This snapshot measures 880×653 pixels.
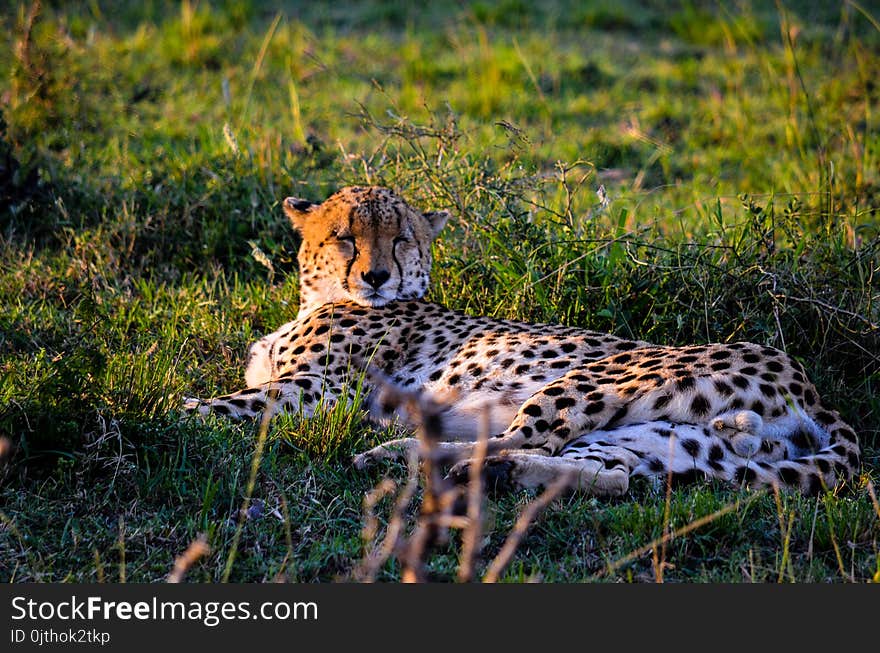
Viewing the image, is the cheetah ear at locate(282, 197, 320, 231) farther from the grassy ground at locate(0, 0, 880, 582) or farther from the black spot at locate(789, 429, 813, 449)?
the black spot at locate(789, 429, 813, 449)

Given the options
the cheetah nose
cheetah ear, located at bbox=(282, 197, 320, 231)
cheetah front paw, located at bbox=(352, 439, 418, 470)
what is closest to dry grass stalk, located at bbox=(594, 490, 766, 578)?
cheetah front paw, located at bbox=(352, 439, 418, 470)

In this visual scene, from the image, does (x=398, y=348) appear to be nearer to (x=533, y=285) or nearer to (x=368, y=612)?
(x=533, y=285)

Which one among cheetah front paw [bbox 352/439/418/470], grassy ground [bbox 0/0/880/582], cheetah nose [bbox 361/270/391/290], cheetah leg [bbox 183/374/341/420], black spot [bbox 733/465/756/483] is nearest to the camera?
grassy ground [bbox 0/0/880/582]

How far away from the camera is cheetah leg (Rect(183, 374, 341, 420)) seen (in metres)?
3.93

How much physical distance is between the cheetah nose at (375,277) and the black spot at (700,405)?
1.54m

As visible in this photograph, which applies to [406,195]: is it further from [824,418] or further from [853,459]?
[853,459]

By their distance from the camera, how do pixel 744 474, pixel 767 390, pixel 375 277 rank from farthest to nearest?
pixel 375 277
pixel 767 390
pixel 744 474

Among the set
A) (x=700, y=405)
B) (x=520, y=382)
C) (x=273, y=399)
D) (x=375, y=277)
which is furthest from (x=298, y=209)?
(x=700, y=405)

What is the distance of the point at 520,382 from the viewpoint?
13.3ft

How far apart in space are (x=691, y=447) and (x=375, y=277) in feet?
5.36

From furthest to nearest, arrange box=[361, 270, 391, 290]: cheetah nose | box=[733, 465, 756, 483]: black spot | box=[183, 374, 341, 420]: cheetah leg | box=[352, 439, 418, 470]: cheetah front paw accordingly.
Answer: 1. box=[361, 270, 391, 290]: cheetah nose
2. box=[183, 374, 341, 420]: cheetah leg
3. box=[352, 439, 418, 470]: cheetah front paw
4. box=[733, 465, 756, 483]: black spot

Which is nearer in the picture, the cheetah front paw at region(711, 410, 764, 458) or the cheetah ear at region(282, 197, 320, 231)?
the cheetah front paw at region(711, 410, 764, 458)

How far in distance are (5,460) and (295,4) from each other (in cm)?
807

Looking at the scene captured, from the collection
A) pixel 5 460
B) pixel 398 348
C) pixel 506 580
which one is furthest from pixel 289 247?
pixel 506 580
